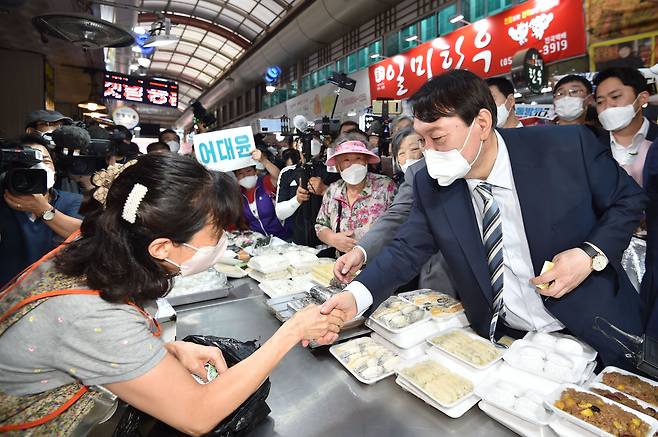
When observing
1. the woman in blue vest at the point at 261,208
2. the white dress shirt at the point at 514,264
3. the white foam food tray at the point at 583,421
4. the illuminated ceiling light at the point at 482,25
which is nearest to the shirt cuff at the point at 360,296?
the white dress shirt at the point at 514,264

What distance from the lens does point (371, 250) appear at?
7.55ft

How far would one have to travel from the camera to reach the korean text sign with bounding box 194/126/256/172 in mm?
3389

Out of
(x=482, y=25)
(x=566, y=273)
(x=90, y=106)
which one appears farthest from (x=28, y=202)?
(x=90, y=106)

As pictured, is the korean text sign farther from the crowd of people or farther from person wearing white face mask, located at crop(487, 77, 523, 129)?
person wearing white face mask, located at crop(487, 77, 523, 129)

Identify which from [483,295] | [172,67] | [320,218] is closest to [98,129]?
[320,218]

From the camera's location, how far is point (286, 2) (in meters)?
13.4

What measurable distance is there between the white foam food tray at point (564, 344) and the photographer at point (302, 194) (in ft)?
7.59

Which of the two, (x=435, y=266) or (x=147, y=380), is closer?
(x=147, y=380)

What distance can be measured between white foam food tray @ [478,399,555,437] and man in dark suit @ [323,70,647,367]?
42 cm

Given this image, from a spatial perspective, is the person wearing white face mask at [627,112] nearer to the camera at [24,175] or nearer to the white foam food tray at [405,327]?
the white foam food tray at [405,327]

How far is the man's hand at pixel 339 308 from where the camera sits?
1584mm

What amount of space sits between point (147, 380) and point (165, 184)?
21.8 inches

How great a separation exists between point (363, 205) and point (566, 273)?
1.71 metres

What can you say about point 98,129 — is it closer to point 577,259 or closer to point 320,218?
point 320,218
